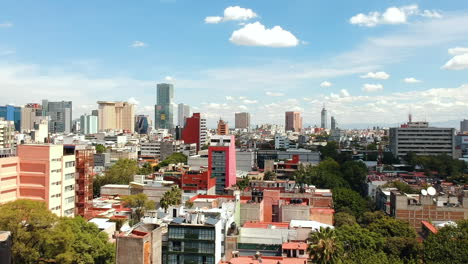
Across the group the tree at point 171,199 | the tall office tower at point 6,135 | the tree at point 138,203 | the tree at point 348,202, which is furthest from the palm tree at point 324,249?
the tall office tower at point 6,135

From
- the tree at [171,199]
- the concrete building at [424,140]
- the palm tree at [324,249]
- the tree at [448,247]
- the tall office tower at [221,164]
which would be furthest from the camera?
the concrete building at [424,140]

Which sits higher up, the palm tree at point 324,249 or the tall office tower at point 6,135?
the tall office tower at point 6,135

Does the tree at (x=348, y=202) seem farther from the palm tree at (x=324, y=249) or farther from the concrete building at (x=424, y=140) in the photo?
the concrete building at (x=424, y=140)

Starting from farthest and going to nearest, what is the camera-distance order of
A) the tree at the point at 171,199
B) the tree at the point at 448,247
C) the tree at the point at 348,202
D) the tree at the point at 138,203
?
the tree at the point at 348,202, the tree at the point at 138,203, the tree at the point at 171,199, the tree at the point at 448,247

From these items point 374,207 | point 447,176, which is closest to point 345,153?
point 447,176

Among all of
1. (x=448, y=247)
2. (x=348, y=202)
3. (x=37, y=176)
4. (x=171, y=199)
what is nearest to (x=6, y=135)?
(x=171, y=199)

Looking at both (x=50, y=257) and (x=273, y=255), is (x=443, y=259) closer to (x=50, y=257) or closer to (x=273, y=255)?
(x=273, y=255)

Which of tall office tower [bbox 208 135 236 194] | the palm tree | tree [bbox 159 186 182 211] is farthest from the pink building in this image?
tall office tower [bbox 208 135 236 194]
